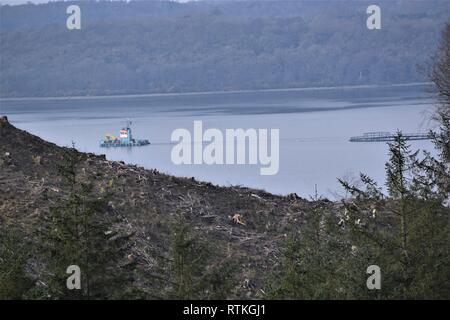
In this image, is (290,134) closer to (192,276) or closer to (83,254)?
(192,276)

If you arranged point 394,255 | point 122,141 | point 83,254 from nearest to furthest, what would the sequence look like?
point 83,254
point 394,255
point 122,141

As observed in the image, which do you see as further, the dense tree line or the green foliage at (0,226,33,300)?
the dense tree line

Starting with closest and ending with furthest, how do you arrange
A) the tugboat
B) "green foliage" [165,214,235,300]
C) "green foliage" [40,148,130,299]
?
"green foliage" [165,214,235,300]
"green foliage" [40,148,130,299]
the tugboat

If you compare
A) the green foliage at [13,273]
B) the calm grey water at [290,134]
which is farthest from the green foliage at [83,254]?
the calm grey water at [290,134]

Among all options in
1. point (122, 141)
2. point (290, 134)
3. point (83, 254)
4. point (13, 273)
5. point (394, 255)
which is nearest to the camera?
point (83, 254)

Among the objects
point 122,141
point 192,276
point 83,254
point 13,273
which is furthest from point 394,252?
point 122,141

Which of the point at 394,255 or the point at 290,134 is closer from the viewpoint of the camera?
the point at 394,255

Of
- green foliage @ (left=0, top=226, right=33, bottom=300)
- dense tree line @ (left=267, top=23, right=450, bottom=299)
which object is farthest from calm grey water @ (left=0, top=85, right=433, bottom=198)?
green foliage @ (left=0, top=226, right=33, bottom=300)

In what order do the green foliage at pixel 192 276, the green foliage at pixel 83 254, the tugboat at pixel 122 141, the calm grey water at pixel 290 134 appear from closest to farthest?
the green foliage at pixel 192 276 → the green foliage at pixel 83 254 → the calm grey water at pixel 290 134 → the tugboat at pixel 122 141

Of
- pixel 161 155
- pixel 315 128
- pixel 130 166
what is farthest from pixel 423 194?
pixel 315 128

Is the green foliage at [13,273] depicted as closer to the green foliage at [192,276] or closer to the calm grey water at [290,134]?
the green foliage at [192,276]

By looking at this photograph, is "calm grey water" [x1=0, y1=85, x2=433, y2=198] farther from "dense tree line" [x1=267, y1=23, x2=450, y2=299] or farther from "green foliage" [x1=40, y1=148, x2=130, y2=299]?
"green foliage" [x1=40, y1=148, x2=130, y2=299]

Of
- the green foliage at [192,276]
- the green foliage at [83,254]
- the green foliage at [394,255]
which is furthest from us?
the green foliage at [394,255]
